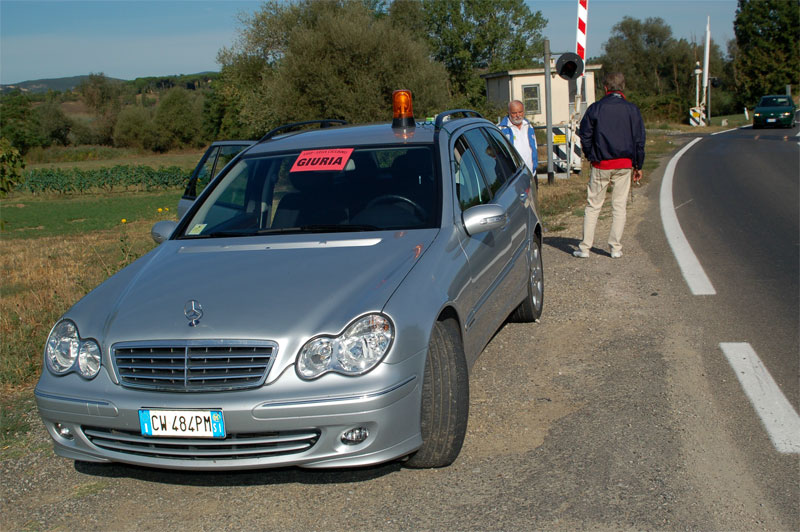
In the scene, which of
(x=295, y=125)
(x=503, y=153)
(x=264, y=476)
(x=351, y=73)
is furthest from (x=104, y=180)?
(x=264, y=476)

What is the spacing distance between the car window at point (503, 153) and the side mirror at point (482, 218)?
1666 millimetres

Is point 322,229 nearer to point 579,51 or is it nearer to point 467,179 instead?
point 467,179

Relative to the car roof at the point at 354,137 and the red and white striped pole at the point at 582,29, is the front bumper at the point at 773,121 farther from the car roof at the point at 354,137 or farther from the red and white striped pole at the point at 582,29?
the car roof at the point at 354,137

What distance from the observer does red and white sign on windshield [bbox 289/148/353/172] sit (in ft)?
16.4

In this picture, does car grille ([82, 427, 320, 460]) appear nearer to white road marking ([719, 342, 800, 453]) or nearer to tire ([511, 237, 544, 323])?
white road marking ([719, 342, 800, 453])

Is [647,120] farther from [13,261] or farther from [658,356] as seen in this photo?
[658,356]

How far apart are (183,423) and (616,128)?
20.9ft

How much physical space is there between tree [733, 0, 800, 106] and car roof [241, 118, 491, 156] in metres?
74.4

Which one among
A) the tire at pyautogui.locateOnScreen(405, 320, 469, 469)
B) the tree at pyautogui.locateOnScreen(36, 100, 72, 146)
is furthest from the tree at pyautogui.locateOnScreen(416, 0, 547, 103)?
the tire at pyautogui.locateOnScreen(405, 320, 469, 469)

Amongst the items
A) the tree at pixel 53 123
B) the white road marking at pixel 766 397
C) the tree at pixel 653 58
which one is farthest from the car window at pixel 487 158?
the tree at pixel 53 123

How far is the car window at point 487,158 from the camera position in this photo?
18.6 feet

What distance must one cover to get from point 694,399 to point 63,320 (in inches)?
137

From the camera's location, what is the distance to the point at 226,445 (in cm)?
346

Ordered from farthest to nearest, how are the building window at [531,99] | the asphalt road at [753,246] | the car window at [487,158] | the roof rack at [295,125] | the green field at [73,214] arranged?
the building window at [531,99]
the green field at [73,214]
the roof rack at [295,125]
the asphalt road at [753,246]
the car window at [487,158]
